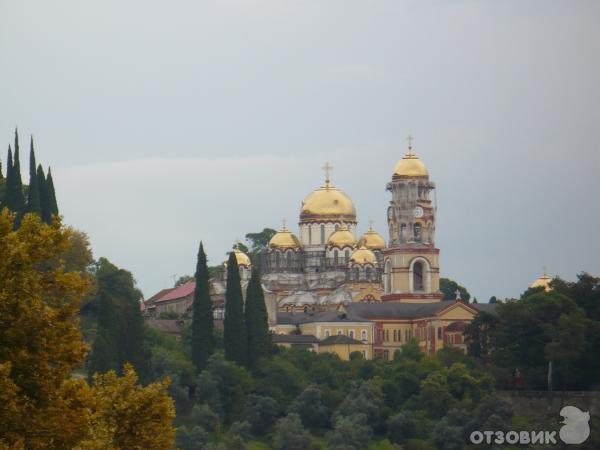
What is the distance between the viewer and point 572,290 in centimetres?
9444

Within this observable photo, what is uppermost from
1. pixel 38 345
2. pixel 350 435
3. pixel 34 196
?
pixel 34 196

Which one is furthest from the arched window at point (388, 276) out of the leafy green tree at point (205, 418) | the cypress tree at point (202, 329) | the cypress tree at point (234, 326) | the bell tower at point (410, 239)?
the leafy green tree at point (205, 418)

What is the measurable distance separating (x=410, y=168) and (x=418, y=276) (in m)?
7.04

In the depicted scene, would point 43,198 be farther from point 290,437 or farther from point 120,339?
point 290,437

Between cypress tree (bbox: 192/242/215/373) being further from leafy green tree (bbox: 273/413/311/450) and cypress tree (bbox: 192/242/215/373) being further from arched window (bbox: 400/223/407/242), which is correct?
arched window (bbox: 400/223/407/242)

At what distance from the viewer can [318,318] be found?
115250 millimetres

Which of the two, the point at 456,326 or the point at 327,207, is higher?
the point at 327,207

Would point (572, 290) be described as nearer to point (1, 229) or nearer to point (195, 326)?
point (195, 326)

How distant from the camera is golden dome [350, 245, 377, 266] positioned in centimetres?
12319

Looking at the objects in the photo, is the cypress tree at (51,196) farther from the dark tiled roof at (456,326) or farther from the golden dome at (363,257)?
the golden dome at (363,257)

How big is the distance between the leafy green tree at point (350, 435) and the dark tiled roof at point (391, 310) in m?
30.3

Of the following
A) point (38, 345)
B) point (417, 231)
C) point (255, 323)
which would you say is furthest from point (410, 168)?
point (38, 345)

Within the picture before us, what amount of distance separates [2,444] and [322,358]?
75.6 m

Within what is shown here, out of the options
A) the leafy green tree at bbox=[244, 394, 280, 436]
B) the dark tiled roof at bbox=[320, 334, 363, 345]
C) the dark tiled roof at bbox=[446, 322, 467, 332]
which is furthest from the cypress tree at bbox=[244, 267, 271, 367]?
the dark tiled roof at bbox=[446, 322, 467, 332]
